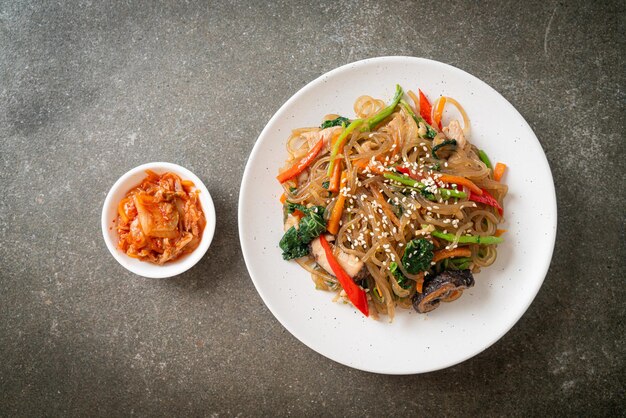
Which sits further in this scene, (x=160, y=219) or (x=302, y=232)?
(x=160, y=219)

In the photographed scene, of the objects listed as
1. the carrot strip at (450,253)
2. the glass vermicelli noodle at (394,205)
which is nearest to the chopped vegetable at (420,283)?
the glass vermicelli noodle at (394,205)

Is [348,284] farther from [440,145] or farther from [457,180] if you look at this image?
[440,145]

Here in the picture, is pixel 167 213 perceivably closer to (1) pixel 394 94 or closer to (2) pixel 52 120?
(2) pixel 52 120

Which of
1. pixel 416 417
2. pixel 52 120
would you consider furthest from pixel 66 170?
pixel 416 417

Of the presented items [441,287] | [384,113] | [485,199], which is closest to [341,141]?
[384,113]


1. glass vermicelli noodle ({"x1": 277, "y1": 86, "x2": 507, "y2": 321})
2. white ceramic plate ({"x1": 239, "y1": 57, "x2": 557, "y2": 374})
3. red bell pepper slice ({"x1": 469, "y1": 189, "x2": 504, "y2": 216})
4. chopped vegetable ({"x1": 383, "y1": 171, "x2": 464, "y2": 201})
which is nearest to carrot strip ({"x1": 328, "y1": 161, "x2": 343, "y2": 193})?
glass vermicelli noodle ({"x1": 277, "y1": 86, "x2": 507, "y2": 321})

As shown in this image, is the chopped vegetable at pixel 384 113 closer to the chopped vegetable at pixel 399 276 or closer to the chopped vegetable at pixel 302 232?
the chopped vegetable at pixel 302 232

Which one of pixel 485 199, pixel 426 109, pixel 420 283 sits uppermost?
pixel 426 109
